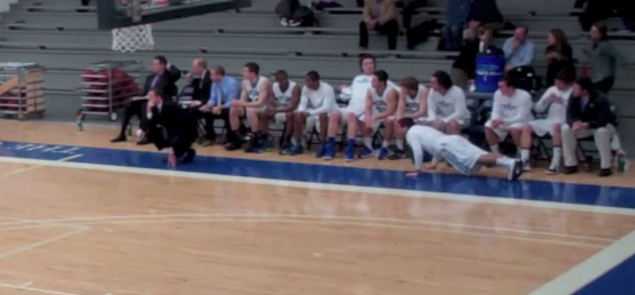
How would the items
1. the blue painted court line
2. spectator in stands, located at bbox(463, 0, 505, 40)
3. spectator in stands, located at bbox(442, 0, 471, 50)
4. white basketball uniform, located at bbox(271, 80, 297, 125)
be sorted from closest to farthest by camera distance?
the blue painted court line < white basketball uniform, located at bbox(271, 80, 297, 125) < spectator in stands, located at bbox(463, 0, 505, 40) < spectator in stands, located at bbox(442, 0, 471, 50)

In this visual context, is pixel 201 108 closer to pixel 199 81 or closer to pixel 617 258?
pixel 199 81

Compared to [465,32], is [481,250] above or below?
below

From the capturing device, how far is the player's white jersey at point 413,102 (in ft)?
41.5

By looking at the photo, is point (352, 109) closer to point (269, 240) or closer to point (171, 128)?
point (171, 128)

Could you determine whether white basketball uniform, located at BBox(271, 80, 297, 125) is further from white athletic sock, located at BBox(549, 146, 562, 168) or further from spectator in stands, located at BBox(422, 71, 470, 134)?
white athletic sock, located at BBox(549, 146, 562, 168)

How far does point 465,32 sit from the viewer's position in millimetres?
14922

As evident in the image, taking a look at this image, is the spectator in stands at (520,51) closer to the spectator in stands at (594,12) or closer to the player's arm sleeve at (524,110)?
the spectator in stands at (594,12)

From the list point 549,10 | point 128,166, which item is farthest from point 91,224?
point 549,10

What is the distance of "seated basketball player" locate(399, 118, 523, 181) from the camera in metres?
11.5

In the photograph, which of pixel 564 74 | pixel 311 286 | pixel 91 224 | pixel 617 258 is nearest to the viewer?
pixel 311 286

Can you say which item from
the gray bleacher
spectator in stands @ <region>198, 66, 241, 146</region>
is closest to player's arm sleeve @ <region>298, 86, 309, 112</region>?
spectator in stands @ <region>198, 66, 241, 146</region>

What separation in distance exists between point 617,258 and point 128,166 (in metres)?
6.30

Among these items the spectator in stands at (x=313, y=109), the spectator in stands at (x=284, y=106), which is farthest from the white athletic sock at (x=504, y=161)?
the spectator in stands at (x=284, y=106)

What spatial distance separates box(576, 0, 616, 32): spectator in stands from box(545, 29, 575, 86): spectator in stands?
59.1 inches
